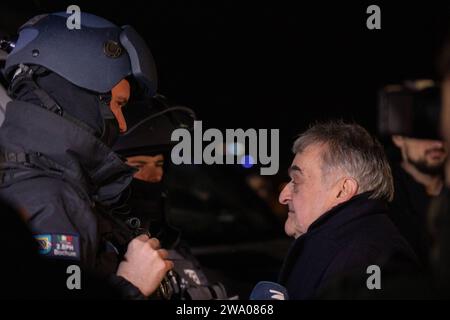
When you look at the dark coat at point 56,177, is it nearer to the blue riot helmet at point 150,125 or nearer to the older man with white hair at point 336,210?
the older man with white hair at point 336,210

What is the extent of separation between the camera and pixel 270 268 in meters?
5.32

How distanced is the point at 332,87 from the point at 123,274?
1206cm

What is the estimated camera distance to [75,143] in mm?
2816

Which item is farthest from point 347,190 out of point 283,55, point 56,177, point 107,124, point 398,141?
point 283,55

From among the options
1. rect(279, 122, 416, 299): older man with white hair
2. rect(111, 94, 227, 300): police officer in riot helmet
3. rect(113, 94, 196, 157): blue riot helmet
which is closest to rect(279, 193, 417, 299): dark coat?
rect(279, 122, 416, 299): older man with white hair

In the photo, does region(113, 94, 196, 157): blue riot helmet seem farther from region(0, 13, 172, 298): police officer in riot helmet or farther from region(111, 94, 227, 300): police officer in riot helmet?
region(0, 13, 172, 298): police officer in riot helmet

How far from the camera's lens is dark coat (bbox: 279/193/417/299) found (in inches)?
111

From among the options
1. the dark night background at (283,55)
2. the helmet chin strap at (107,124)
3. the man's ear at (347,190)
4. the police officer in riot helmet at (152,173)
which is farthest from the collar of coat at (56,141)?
the dark night background at (283,55)

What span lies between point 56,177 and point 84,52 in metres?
0.59

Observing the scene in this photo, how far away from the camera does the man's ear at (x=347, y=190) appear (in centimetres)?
308

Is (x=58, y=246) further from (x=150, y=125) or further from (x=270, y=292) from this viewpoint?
(x=150, y=125)

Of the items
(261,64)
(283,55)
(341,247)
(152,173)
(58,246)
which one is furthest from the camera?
(283,55)
